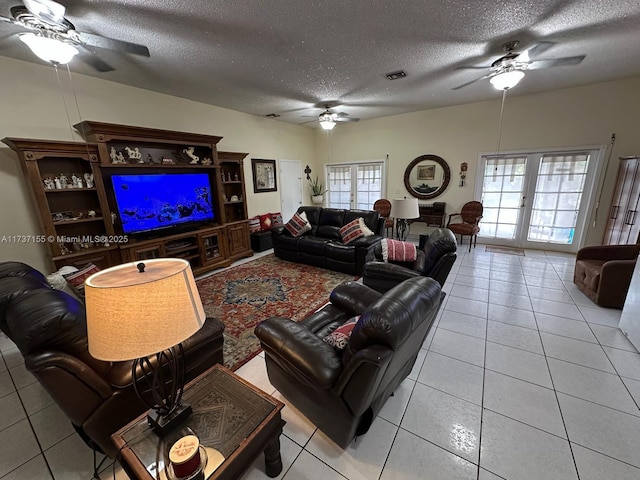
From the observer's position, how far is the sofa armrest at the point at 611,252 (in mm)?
3072

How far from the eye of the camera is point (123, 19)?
2156 millimetres

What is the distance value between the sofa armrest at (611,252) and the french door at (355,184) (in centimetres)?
396

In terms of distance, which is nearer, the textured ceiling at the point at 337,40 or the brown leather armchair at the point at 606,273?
the textured ceiling at the point at 337,40

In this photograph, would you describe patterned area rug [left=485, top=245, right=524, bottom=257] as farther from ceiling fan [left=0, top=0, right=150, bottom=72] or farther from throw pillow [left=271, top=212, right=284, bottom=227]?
ceiling fan [left=0, top=0, right=150, bottom=72]

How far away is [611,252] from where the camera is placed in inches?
125

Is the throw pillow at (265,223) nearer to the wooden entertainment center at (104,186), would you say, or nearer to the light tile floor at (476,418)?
the wooden entertainment center at (104,186)

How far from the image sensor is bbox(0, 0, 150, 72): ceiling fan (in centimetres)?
186

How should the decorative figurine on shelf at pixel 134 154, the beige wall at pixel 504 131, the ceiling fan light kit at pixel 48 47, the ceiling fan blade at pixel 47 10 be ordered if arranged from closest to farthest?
the ceiling fan blade at pixel 47 10
the ceiling fan light kit at pixel 48 47
the decorative figurine on shelf at pixel 134 154
the beige wall at pixel 504 131

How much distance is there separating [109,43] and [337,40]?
6.56ft

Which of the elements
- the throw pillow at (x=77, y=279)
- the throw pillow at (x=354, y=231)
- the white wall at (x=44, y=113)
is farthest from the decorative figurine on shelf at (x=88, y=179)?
the throw pillow at (x=354, y=231)

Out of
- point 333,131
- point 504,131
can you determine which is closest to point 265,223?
point 333,131

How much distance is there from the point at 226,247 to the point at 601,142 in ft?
21.6

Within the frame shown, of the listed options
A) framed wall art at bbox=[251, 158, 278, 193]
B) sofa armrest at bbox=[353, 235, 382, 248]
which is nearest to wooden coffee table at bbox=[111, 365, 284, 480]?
sofa armrest at bbox=[353, 235, 382, 248]

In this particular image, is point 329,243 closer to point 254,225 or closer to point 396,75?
point 254,225
